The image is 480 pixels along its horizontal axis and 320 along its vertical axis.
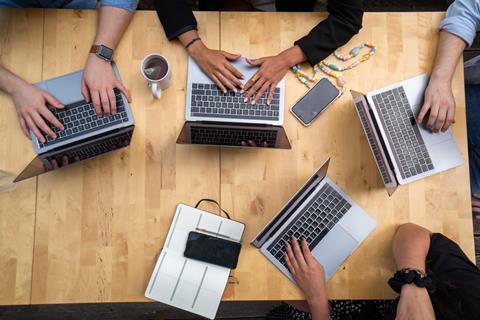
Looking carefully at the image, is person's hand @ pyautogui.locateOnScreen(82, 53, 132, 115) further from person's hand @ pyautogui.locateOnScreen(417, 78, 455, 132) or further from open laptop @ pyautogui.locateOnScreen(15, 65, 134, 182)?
person's hand @ pyautogui.locateOnScreen(417, 78, 455, 132)

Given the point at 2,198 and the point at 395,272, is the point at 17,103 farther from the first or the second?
the point at 395,272

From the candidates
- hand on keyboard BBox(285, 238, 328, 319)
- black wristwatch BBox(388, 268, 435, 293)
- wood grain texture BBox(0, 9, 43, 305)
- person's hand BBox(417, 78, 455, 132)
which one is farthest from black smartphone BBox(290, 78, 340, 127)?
wood grain texture BBox(0, 9, 43, 305)

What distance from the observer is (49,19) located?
4.14 ft

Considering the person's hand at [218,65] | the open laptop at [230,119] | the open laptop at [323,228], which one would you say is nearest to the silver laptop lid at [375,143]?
the open laptop at [323,228]

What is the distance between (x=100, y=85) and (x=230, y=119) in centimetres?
39

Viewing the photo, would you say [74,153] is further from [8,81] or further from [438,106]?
[438,106]

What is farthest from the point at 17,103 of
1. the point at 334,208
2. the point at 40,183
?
the point at 334,208

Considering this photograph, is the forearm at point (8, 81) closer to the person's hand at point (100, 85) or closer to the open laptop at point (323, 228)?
the person's hand at point (100, 85)

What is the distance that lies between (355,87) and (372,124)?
0.15 metres

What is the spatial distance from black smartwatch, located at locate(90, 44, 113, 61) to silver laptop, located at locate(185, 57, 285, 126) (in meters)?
0.25

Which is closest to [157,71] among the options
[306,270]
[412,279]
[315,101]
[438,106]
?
[315,101]

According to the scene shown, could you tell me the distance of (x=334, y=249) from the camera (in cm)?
121

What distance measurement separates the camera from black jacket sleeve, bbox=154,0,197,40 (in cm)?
123

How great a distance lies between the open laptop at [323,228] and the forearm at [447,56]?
0.46 m
